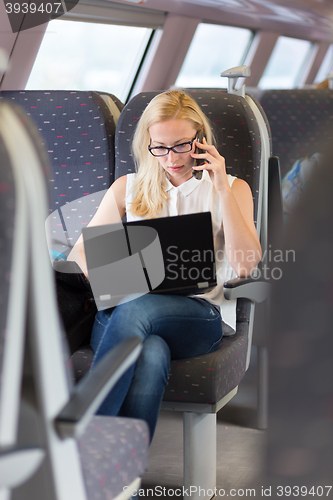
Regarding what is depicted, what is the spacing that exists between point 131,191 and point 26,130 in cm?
106

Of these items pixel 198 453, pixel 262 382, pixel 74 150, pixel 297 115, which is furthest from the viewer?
pixel 297 115

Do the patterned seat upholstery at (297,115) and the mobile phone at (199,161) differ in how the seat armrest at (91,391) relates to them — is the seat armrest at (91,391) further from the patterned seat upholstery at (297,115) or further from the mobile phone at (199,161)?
the patterned seat upholstery at (297,115)

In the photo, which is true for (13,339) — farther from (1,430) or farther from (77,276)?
(77,276)

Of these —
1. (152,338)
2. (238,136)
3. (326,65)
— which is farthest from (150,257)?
(326,65)

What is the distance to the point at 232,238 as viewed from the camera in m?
1.62

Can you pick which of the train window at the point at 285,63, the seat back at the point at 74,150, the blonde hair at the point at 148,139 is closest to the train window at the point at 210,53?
the train window at the point at 285,63

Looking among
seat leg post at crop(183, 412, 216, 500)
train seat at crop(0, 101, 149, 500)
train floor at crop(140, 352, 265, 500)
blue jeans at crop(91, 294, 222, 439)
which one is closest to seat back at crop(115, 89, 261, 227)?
blue jeans at crop(91, 294, 222, 439)

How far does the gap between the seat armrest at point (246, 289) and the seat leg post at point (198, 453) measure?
0.37 m

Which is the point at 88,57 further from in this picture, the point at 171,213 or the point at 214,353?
the point at 214,353

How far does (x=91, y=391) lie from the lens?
0.79 meters

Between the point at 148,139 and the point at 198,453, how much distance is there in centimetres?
102

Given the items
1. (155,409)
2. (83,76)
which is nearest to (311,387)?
(155,409)

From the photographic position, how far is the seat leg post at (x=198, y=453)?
1.56 metres

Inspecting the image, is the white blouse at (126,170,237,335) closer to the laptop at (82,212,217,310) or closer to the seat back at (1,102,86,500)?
the laptop at (82,212,217,310)
